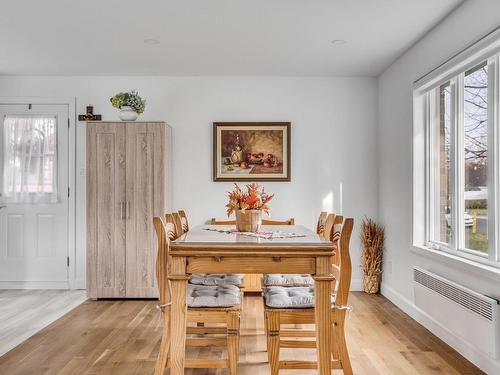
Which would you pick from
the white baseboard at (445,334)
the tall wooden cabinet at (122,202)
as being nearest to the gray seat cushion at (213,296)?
the white baseboard at (445,334)

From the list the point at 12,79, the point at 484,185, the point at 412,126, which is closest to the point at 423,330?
the point at 484,185

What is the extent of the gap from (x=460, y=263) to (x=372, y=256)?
6.11ft

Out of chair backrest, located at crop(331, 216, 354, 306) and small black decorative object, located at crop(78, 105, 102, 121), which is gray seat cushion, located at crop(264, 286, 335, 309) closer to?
chair backrest, located at crop(331, 216, 354, 306)

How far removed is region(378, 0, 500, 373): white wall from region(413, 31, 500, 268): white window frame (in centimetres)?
11

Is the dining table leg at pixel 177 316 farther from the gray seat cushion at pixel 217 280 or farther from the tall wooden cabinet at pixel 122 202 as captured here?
the tall wooden cabinet at pixel 122 202

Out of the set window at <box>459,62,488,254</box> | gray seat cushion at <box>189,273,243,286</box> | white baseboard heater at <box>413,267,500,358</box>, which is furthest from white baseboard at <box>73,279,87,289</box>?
window at <box>459,62,488,254</box>

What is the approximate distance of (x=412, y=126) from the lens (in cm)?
416

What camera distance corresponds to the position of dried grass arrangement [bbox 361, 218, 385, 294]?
497cm

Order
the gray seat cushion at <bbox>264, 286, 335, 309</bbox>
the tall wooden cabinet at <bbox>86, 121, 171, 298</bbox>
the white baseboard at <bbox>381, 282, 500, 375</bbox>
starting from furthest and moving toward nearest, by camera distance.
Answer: the tall wooden cabinet at <bbox>86, 121, 171, 298</bbox>, the white baseboard at <bbox>381, 282, 500, 375</bbox>, the gray seat cushion at <bbox>264, 286, 335, 309</bbox>

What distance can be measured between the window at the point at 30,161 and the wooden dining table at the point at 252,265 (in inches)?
135

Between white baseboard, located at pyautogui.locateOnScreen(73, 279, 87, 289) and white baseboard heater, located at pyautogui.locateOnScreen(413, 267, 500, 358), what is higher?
white baseboard heater, located at pyautogui.locateOnScreen(413, 267, 500, 358)

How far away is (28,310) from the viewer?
431 centimetres

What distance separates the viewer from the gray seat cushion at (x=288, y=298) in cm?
254

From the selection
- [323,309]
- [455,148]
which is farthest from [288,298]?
[455,148]
